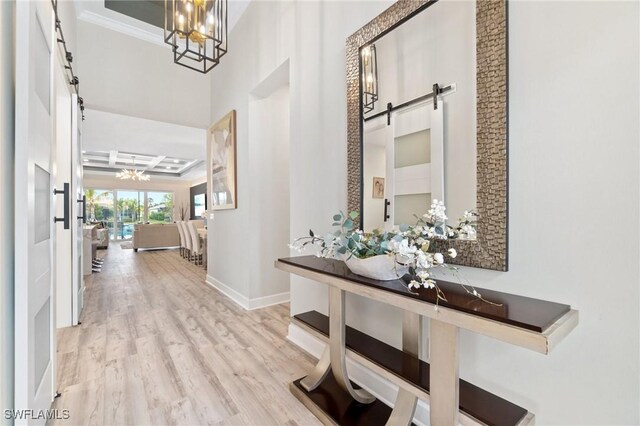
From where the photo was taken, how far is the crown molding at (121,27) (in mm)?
3461

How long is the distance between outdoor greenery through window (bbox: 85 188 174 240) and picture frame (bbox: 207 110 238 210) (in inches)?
380

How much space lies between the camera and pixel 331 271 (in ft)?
4.78

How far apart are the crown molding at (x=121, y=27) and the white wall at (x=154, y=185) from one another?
887cm

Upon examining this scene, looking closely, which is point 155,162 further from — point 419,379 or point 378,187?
point 419,379

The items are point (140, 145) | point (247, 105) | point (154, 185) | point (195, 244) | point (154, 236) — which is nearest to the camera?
point (247, 105)

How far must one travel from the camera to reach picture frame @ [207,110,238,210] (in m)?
3.57

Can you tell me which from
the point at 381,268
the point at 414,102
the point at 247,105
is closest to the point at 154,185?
the point at 247,105

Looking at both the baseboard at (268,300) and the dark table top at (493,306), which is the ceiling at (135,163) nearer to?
the baseboard at (268,300)

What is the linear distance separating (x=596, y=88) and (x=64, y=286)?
399 cm

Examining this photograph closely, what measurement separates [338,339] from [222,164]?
121 inches

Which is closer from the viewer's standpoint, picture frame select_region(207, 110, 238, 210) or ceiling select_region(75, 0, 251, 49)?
ceiling select_region(75, 0, 251, 49)

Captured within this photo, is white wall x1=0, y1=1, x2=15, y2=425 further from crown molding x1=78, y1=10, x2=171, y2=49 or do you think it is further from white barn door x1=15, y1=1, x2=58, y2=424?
crown molding x1=78, y1=10, x2=171, y2=49

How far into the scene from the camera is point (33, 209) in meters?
1.16

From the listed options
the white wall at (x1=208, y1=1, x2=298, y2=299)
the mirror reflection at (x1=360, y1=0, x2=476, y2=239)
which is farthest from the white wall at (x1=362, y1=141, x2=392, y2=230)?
the white wall at (x1=208, y1=1, x2=298, y2=299)
